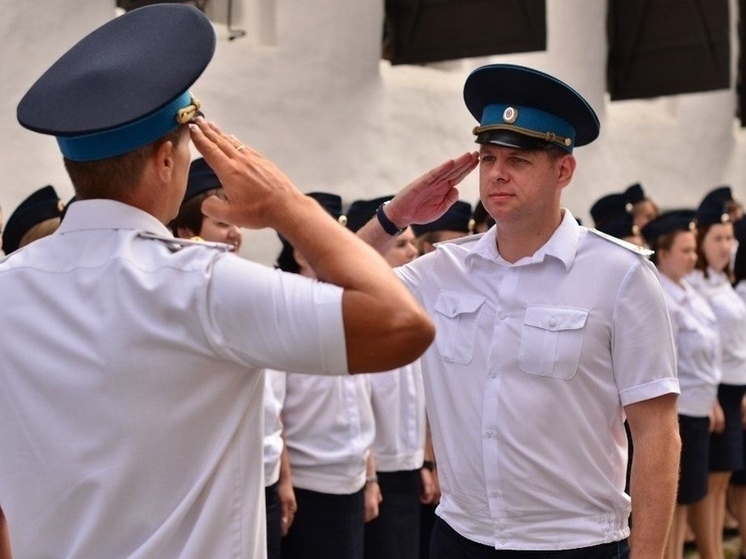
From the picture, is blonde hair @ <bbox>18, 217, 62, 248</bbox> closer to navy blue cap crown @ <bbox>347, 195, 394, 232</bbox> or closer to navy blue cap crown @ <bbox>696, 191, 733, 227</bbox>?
navy blue cap crown @ <bbox>347, 195, 394, 232</bbox>

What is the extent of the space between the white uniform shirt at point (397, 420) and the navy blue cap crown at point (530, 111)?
92.9 inches

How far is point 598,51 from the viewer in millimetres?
10875

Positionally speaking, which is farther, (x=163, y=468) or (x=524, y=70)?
(x=524, y=70)

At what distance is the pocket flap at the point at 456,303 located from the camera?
3.42m

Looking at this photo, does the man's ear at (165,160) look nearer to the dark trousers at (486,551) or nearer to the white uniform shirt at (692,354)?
the dark trousers at (486,551)

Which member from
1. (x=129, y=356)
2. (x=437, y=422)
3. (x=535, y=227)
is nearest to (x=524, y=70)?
(x=535, y=227)

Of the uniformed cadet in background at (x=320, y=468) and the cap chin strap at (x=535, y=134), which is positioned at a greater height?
the cap chin strap at (x=535, y=134)

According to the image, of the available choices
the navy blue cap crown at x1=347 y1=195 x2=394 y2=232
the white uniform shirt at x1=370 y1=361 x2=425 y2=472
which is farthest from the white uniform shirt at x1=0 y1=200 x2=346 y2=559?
the navy blue cap crown at x1=347 y1=195 x2=394 y2=232

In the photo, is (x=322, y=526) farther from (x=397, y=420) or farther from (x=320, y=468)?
(x=397, y=420)

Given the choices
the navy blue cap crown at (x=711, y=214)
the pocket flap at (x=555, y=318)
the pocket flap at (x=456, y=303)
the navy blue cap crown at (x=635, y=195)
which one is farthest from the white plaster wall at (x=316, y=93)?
the pocket flap at (x=555, y=318)

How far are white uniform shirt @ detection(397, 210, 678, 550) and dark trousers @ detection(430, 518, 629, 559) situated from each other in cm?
2

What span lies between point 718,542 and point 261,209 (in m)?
6.25

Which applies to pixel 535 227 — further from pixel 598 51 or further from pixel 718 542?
pixel 598 51

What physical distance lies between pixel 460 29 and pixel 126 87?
21.8 feet
